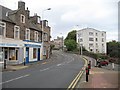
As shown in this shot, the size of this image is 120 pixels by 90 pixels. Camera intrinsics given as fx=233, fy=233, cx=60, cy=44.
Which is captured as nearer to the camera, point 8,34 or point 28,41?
point 8,34

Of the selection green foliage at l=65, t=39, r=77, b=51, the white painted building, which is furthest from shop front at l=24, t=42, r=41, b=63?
the white painted building

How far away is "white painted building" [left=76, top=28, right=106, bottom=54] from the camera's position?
110m

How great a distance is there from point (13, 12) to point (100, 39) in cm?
8113

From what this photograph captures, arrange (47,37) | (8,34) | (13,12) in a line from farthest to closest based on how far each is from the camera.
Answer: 1. (47,37)
2. (13,12)
3. (8,34)

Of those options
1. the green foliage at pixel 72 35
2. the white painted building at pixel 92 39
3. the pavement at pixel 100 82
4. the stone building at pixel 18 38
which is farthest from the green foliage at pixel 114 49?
the pavement at pixel 100 82

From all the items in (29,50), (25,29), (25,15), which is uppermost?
(25,15)

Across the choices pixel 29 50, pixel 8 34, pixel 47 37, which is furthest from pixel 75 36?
pixel 8 34

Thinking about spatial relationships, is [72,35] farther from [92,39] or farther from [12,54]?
[12,54]

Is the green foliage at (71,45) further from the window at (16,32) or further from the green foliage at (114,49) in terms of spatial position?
the window at (16,32)

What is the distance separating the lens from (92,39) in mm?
111812

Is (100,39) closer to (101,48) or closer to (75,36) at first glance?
(101,48)

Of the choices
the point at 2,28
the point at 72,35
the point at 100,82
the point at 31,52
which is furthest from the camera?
the point at 72,35

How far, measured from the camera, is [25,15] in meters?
42.1

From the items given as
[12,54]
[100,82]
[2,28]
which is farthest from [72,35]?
[100,82]
